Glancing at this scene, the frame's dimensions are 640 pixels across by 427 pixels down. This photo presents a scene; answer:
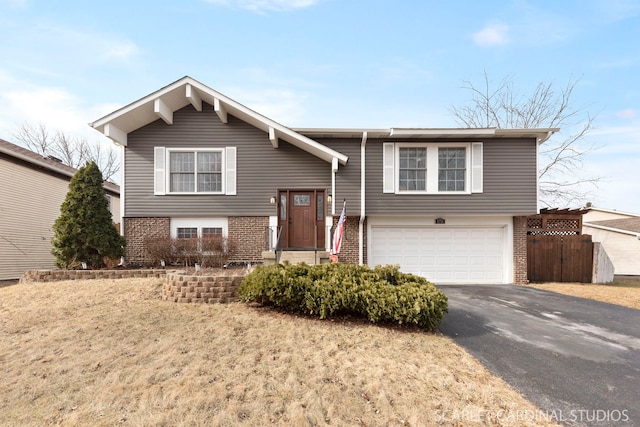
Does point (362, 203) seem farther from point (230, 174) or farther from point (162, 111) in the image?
point (162, 111)

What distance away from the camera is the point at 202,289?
243 inches

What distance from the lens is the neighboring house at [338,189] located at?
33.2 feet

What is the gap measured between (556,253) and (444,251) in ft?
13.7

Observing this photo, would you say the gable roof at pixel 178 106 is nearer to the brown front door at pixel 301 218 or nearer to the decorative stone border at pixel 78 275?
the brown front door at pixel 301 218

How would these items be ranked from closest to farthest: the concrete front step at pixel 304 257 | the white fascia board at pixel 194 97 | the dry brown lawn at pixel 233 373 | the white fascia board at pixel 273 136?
the dry brown lawn at pixel 233 373 → the concrete front step at pixel 304 257 → the white fascia board at pixel 194 97 → the white fascia board at pixel 273 136

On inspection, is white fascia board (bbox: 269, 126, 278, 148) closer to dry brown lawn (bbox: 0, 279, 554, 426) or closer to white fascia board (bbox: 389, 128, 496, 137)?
white fascia board (bbox: 389, 128, 496, 137)

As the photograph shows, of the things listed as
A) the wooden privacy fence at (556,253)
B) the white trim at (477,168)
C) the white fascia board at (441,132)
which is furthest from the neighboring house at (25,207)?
the wooden privacy fence at (556,253)

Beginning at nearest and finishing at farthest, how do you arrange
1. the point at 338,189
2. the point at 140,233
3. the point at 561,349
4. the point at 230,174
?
the point at 561,349 < the point at 338,189 < the point at 140,233 < the point at 230,174

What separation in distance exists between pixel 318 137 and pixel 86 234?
24.6 feet

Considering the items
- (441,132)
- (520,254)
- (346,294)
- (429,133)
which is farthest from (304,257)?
(520,254)

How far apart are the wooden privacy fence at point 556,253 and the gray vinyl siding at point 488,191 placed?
1.61 metres

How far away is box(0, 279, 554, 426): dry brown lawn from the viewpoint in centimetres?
271

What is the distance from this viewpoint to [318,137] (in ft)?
33.7

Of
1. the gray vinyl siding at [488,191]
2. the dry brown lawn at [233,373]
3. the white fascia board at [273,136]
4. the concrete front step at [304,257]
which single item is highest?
the white fascia board at [273,136]
